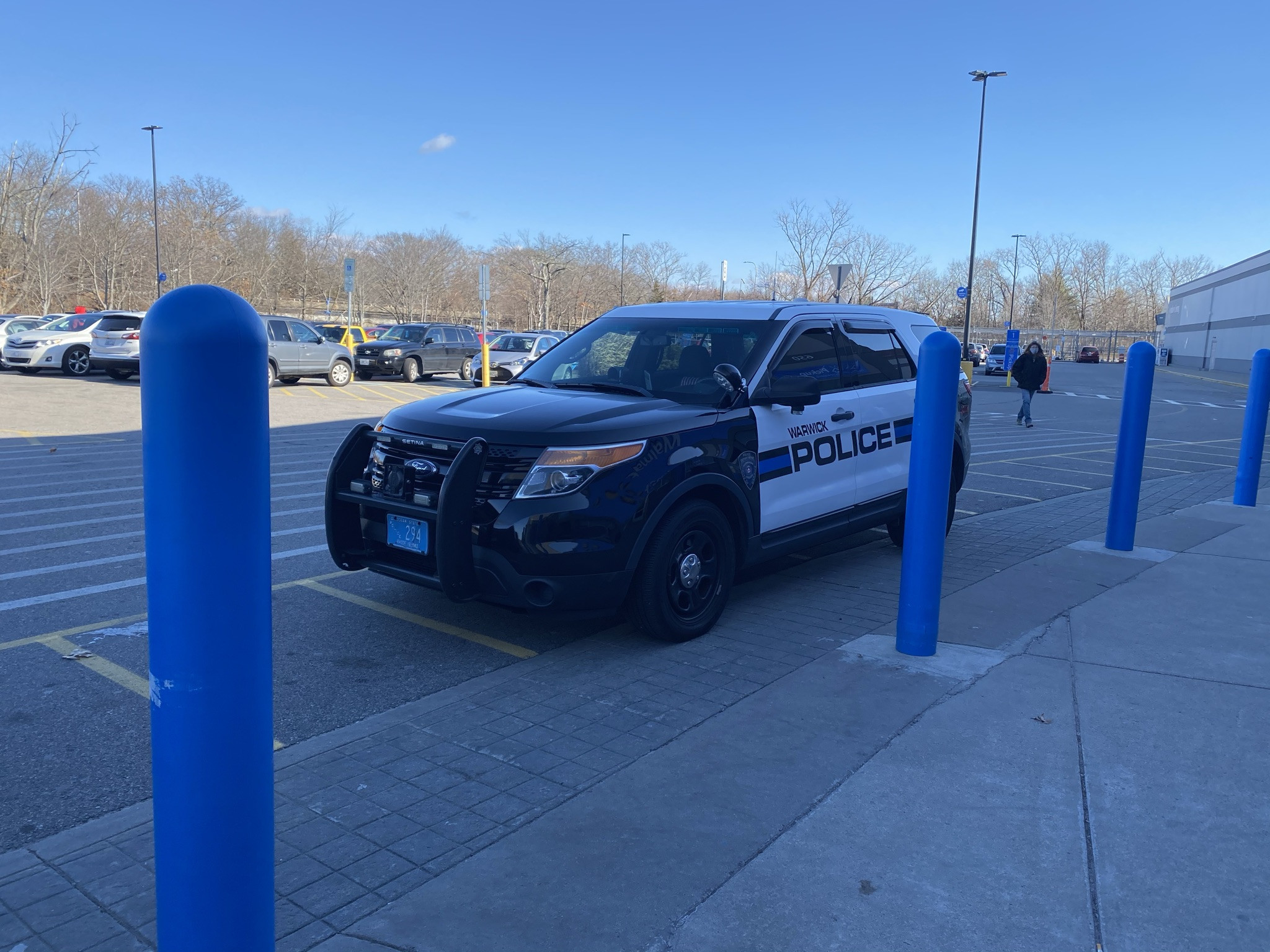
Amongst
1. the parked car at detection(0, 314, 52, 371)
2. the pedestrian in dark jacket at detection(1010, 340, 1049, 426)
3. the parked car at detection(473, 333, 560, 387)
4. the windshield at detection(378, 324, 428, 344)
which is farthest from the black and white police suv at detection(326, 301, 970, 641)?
the parked car at detection(0, 314, 52, 371)

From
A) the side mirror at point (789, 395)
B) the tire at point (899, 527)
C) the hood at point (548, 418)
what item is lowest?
the tire at point (899, 527)

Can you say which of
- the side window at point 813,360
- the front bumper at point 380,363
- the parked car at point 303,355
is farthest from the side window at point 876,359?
the front bumper at point 380,363

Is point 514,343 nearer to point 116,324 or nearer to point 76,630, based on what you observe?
point 116,324

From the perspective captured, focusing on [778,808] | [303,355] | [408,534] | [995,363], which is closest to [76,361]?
[303,355]

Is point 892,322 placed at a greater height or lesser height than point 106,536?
greater

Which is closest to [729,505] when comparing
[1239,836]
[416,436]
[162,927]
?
[416,436]

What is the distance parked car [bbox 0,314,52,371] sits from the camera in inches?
1038

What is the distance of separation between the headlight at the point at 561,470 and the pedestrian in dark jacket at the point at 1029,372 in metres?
16.5

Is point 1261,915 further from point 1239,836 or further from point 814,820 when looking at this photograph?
point 814,820

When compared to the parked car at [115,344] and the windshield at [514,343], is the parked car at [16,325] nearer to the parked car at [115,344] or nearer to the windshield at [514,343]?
the parked car at [115,344]

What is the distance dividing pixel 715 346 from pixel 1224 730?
3.28m

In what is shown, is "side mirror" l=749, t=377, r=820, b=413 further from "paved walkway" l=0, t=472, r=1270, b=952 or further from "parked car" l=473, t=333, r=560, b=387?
"parked car" l=473, t=333, r=560, b=387

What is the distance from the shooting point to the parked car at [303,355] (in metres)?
23.1

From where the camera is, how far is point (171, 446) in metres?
1.85
